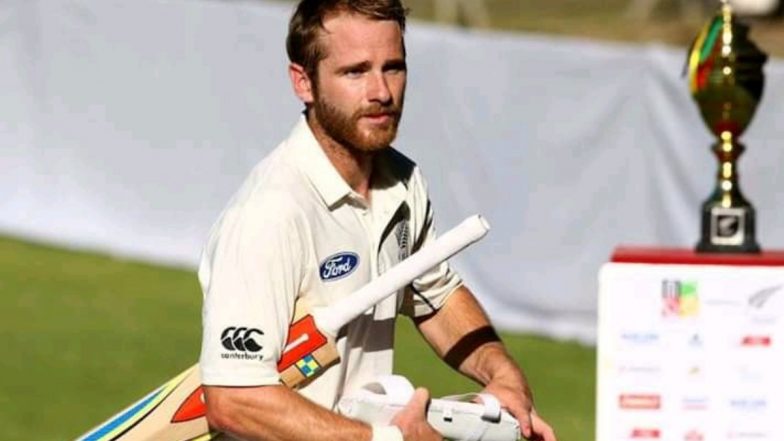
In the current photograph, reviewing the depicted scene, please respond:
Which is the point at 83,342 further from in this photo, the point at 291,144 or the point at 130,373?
the point at 291,144

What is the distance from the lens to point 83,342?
12.7 m

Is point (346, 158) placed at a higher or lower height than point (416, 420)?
higher

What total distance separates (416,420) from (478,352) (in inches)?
26.0

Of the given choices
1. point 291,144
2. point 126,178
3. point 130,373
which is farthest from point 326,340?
point 126,178

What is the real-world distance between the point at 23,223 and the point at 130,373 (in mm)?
4880

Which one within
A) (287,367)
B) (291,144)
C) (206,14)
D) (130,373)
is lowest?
(130,373)

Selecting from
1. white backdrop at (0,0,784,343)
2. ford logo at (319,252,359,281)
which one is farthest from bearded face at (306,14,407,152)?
white backdrop at (0,0,784,343)

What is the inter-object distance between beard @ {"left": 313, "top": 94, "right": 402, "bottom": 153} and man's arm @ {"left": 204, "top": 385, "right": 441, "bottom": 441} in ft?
1.90

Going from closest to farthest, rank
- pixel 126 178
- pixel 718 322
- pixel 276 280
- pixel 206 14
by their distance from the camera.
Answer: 1. pixel 276 280
2. pixel 718 322
3. pixel 206 14
4. pixel 126 178

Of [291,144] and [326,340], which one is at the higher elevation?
[291,144]

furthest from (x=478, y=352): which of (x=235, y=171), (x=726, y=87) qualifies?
(x=235, y=171)

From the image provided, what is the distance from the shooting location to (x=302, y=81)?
492 centimetres

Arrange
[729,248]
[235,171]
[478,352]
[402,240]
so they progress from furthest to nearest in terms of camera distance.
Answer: [235,171] < [729,248] < [478,352] < [402,240]

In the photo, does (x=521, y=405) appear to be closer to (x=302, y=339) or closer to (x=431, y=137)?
(x=302, y=339)
